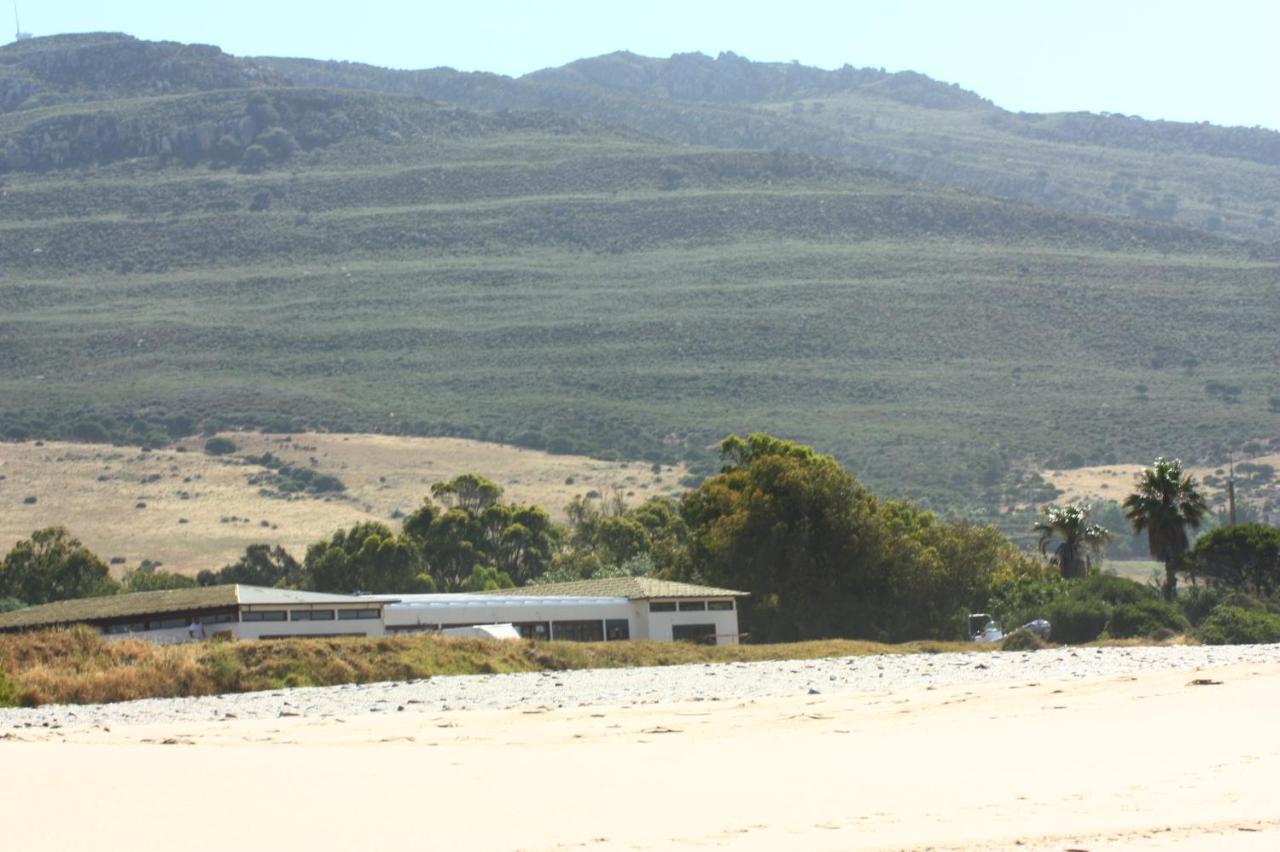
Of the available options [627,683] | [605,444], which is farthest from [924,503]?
[627,683]

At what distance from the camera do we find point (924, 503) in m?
115

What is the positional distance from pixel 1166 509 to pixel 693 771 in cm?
4193

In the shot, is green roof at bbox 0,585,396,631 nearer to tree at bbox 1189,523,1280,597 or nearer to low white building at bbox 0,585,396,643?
low white building at bbox 0,585,396,643

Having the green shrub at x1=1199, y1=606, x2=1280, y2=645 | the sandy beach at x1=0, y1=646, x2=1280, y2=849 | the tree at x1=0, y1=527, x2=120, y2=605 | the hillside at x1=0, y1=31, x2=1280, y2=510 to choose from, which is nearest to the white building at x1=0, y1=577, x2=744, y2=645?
the green shrub at x1=1199, y1=606, x2=1280, y2=645

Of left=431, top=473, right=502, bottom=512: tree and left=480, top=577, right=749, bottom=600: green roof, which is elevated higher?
left=480, top=577, right=749, bottom=600: green roof

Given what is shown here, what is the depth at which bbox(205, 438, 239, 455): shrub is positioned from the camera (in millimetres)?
124688

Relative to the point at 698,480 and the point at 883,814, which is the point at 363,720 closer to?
the point at 883,814

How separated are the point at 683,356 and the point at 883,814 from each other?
417ft

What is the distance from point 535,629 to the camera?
49281 millimetres

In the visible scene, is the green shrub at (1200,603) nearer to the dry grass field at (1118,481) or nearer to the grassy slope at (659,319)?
the dry grass field at (1118,481)

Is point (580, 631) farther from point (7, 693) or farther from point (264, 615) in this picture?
point (7, 693)

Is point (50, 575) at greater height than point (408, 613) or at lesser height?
lesser

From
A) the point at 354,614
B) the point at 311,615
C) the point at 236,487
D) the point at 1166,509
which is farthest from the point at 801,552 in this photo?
the point at 236,487

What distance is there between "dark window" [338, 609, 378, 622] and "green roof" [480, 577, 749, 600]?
6795mm
